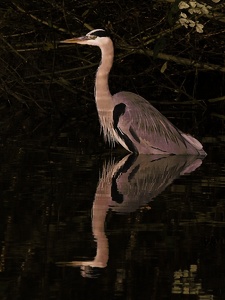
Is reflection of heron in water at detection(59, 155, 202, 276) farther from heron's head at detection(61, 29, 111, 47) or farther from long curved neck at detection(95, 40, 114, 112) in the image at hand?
heron's head at detection(61, 29, 111, 47)

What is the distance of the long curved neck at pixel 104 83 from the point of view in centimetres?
1325

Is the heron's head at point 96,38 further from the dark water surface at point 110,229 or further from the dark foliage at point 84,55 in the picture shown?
the dark water surface at point 110,229

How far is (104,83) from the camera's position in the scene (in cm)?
1350

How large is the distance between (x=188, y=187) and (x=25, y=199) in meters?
1.56

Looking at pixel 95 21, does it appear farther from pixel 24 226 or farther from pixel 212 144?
pixel 24 226

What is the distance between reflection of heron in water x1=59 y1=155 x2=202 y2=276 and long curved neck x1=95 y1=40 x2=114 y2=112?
72 centimetres

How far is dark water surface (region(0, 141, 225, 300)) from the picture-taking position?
6.47 meters

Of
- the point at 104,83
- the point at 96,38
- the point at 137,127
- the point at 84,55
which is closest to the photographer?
the point at 137,127

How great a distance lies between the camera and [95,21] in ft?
53.7

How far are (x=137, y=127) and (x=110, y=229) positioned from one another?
201 inches

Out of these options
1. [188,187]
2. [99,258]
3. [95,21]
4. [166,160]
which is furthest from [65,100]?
[99,258]

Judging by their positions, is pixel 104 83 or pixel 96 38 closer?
pixel 104 83

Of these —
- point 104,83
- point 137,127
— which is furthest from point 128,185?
point 104,83

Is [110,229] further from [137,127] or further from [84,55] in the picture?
[84,55]
